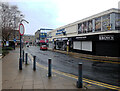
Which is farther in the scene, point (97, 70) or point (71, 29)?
point (71, 29)

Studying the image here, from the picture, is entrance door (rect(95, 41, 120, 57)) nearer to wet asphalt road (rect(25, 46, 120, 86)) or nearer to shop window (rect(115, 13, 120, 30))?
shop window (rect(115, 13, 120, 30))

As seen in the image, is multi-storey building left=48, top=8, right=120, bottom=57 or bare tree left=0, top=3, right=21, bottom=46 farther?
bare tree left=0, top=3, right=21, bottom=46

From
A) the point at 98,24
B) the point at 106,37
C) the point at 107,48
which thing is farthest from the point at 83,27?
the point at 107,48

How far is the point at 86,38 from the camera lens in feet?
74.7

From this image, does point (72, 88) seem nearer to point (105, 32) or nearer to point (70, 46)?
point (105, 32)

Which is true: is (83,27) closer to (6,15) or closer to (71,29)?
(71,29)

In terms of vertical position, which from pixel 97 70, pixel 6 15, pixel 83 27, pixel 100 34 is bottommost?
pixel 97 70

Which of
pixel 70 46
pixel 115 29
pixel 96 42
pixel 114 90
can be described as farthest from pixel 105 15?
pixel 114 90

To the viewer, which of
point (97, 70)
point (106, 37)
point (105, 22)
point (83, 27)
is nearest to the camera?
point (97, 70)

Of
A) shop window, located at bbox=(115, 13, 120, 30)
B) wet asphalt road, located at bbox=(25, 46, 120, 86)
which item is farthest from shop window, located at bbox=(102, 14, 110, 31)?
wet asphalt road, located at bbox=(25, 46, 120, 86)

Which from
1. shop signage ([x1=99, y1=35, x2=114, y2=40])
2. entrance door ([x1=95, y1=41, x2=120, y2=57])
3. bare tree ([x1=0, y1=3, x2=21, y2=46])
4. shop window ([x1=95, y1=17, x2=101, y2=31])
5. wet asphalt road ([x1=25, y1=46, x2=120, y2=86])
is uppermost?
bare tree ([x1=0, y1=3, x2=21, y2=46])

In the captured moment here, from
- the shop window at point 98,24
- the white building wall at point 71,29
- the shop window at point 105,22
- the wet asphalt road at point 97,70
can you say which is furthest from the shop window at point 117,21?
the white building wall at point 71,29

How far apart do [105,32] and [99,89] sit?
1405 centimetres

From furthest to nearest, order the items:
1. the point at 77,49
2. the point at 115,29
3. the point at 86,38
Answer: the point at 77,49
the point at 86,38
the point at 115,29
